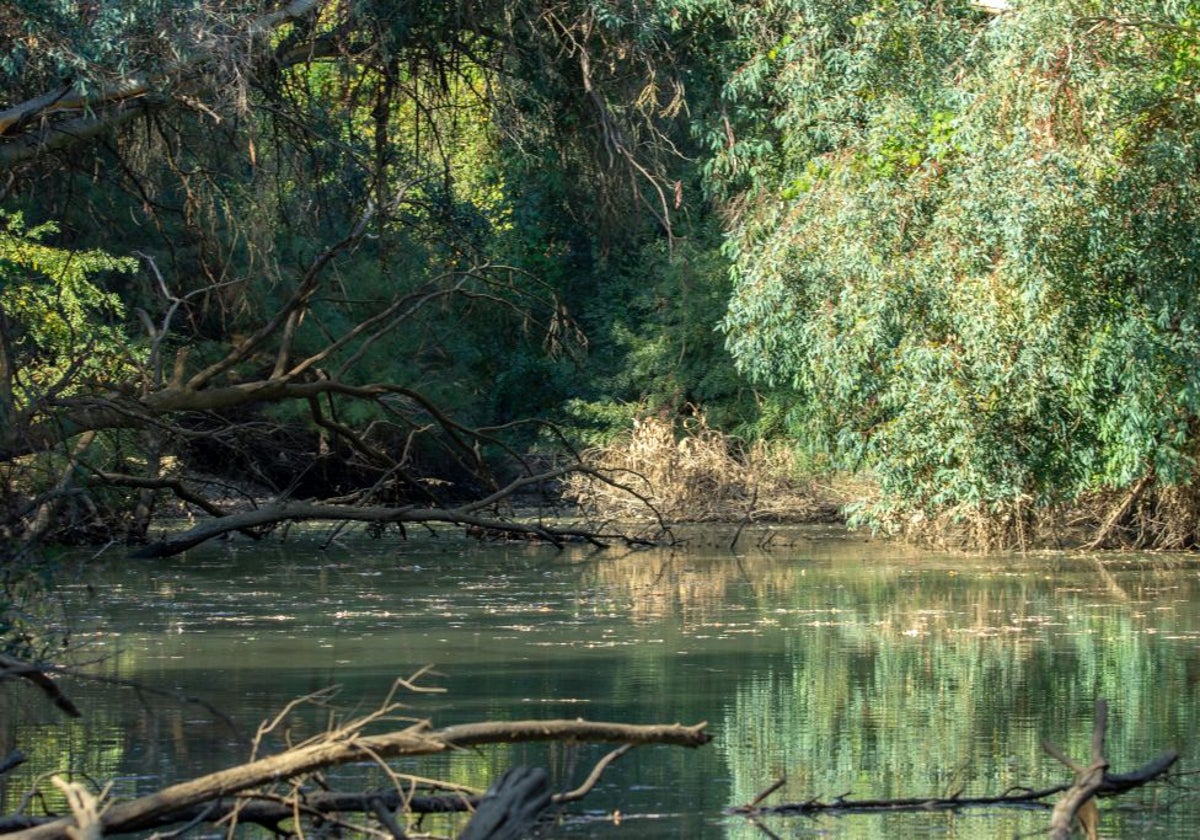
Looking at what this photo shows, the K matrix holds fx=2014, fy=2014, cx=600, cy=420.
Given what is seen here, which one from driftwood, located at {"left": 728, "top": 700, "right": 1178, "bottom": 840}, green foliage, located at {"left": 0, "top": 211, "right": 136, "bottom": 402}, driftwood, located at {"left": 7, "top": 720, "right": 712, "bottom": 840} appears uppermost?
green foliage, located at {"left": 0, "top": 211, "right": 136, "bottom": 402}

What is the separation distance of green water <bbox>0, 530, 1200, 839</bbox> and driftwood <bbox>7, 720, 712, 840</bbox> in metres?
0.91

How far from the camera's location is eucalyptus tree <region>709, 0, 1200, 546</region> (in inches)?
669

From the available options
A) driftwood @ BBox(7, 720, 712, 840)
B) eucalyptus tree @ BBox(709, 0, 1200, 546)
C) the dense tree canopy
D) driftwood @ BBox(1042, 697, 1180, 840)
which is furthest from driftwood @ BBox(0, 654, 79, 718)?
eucalyptus tree @ BBox(709, 0, 1200, 546)

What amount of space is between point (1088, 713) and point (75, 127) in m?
7.67

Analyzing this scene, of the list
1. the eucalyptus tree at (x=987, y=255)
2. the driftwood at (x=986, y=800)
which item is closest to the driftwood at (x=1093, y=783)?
the driftwood at (x=986, y=800)

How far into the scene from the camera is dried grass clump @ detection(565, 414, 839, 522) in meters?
26.8

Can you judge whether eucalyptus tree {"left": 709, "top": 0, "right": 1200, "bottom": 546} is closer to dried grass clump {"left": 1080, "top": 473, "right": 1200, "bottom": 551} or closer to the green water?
dried grass clump {"left": 1080, "top": 473, "right": 1200, "bottom": 551}

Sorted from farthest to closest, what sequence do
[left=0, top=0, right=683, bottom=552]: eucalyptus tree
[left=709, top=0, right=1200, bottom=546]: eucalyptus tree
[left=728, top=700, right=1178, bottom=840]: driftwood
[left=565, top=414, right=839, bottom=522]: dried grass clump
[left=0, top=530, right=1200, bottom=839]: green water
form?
[left=565, top=414, right=839, bottom=522]: dried grass clump, [left=709, top=0, right=1200, bottom=546]: eucalyptus tree, [left=0, top=0, right=683, bottom=552]: eucalyptus tree, [left=0, top=530, right=1200, bottom=839]: green water, [left=728, top=700, right=1178, bottom=840]: driftwood

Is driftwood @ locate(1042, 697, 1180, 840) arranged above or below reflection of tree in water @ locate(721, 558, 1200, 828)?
above

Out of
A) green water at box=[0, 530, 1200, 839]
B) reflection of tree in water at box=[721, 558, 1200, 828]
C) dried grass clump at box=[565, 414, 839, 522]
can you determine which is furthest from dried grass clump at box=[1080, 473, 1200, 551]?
dried grass clump at box=[565, 414, 839, 522]

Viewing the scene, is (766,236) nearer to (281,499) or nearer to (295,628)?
(281,499)

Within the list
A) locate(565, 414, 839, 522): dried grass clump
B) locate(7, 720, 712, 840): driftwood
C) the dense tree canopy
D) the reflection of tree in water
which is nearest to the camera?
locate(7, 720, 712, 840): driftwood

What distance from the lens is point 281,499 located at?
1620 centimetres

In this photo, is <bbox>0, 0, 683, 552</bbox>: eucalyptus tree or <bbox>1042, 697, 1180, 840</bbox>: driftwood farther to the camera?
<bbox>0, 0, 683, 552</bbox>: eucalyptus tree
